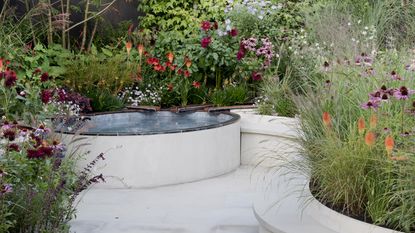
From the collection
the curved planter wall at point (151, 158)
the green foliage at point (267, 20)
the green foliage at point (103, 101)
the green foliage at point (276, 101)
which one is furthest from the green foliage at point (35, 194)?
the green foliage at point (267, 20)

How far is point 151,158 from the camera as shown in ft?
19.1

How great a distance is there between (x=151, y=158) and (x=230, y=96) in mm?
1857

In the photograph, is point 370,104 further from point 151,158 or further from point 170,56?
point 170,56

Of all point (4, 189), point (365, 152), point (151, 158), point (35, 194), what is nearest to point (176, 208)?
point (151, 158)

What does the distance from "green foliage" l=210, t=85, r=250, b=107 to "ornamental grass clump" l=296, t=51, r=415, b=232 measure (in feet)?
9.29

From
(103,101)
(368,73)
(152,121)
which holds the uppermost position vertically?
→ (368,73)

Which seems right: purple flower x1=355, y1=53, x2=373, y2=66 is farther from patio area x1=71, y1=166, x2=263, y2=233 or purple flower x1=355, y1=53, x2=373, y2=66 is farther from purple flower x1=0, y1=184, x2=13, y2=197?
purple flower x1=0, y1=184, x2=13, y2=197

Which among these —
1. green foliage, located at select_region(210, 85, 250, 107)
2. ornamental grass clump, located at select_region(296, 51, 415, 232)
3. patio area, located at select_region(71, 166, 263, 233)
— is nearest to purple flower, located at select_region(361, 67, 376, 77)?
ornamental grass clump, located at select_region(296, 51, 415, 232)

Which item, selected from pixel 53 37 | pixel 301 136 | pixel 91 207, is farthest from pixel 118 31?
pixel 301 136

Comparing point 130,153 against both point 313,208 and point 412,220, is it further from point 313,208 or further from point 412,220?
point 412,220

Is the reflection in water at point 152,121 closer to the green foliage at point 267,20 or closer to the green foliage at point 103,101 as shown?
the green foliage at point 103,101

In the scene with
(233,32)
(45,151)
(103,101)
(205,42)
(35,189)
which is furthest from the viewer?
(233,32)

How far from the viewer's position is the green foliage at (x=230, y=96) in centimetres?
747

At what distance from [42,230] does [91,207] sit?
1.63 meters
